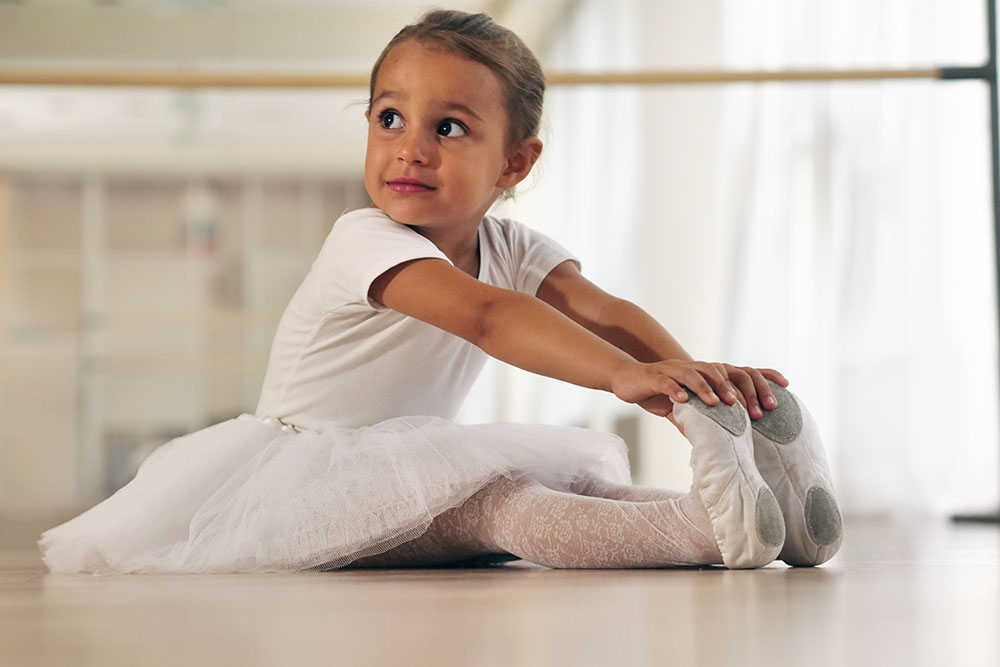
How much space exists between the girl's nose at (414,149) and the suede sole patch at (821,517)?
431 millimetres

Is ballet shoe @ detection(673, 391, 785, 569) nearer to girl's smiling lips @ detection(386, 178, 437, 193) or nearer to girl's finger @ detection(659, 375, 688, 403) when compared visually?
girl's finger @ detection(659, 375, 688, 403)

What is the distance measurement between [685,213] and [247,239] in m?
1.15

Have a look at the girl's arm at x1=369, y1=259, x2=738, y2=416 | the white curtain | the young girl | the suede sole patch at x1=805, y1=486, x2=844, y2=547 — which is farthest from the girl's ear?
the white curtain

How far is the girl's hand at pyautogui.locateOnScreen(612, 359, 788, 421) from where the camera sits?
2.57 feet

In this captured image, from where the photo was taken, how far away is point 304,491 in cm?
89

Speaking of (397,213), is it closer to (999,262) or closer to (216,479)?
(216,479)

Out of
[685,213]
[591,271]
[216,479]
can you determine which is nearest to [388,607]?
[216,479]

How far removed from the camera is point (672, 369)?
80 centimetres

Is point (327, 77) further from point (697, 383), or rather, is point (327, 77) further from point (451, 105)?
point (697, 383)

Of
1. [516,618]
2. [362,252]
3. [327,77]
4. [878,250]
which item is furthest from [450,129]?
[878,250]

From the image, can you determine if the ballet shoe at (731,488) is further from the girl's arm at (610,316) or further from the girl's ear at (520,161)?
the girl's ear at (520,161)

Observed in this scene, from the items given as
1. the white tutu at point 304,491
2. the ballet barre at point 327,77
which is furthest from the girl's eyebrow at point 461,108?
the ballet barre at point 327,77

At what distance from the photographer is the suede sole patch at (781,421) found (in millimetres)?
810

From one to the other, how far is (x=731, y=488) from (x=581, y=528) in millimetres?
126
